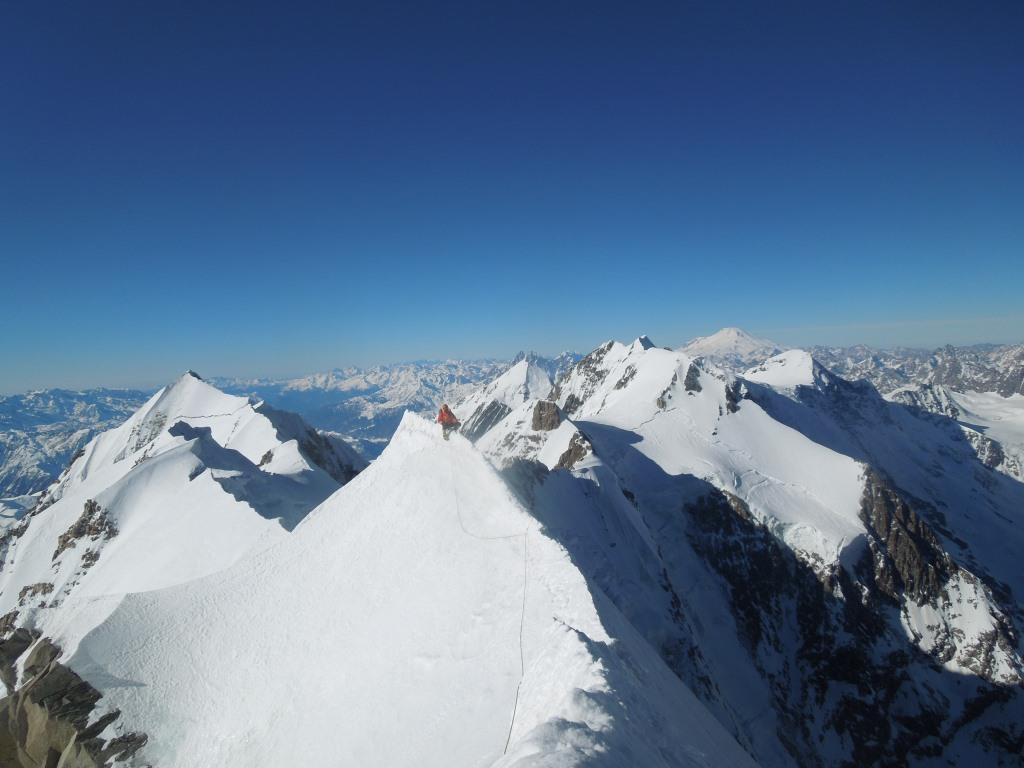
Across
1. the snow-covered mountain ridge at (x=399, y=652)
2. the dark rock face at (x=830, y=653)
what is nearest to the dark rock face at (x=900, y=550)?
the dark rock face at (x=830, y=653)

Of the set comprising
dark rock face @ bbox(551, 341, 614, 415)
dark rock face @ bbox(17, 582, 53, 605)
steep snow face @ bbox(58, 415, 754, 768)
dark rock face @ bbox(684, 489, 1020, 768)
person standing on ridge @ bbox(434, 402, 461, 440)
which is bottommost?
dark rock face @ bbox(684, 489, 1020, 768)

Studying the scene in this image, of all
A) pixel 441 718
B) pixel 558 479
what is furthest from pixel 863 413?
pixel 441 718

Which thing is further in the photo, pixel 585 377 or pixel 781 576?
pixel 585 377

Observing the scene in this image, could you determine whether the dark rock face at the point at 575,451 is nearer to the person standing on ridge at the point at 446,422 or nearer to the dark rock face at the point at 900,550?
the person standing on ridge at the point at 446,422

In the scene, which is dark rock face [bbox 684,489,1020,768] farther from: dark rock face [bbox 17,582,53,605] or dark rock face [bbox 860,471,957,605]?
dark rock face [bbox 17,582,53,605]

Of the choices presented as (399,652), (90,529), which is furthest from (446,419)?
(90,529)

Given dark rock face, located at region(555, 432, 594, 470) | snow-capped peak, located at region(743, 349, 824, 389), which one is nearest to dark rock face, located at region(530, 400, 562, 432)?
dark rock face, located at region(555, 432, 594, 470)

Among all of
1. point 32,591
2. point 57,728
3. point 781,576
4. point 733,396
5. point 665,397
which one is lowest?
point 781,576

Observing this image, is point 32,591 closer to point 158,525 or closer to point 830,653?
point 158,525
